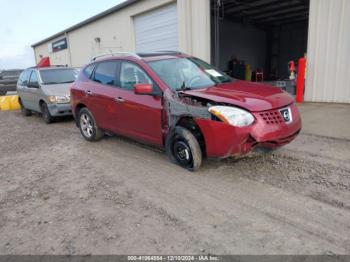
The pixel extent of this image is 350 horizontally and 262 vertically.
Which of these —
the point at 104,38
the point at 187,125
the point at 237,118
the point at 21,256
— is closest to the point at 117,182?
the point at 187,125

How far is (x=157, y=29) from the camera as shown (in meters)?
13.4

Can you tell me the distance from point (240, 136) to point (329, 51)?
640 cm

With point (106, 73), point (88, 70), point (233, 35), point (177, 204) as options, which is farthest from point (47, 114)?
point (233, 35)

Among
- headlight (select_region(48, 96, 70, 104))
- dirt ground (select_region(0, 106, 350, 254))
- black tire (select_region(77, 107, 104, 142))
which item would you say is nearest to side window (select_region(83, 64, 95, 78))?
black tire (select_region(77, 107, 104, 142))

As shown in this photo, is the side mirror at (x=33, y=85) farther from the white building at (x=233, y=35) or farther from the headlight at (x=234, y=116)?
the headlight at (x=234, y=116)

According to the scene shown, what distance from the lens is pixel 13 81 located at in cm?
1906

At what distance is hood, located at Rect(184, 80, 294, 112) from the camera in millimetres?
3652

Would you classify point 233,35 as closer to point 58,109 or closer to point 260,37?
point 260,37

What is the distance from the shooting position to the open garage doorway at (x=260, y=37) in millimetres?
18219

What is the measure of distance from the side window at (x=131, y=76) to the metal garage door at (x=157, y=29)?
814cm

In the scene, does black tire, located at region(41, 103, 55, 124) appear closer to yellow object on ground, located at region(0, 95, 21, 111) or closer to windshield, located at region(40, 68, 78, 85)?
windshield, located at region(40, 68, 78, 85)

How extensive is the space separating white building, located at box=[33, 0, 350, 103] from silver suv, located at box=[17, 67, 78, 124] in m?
5.08

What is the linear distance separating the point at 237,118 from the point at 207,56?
8.20 metres

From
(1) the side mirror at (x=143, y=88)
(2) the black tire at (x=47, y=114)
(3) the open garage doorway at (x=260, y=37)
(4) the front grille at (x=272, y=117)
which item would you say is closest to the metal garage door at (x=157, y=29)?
(3) the open garage doorway at (x=260, y=37)
